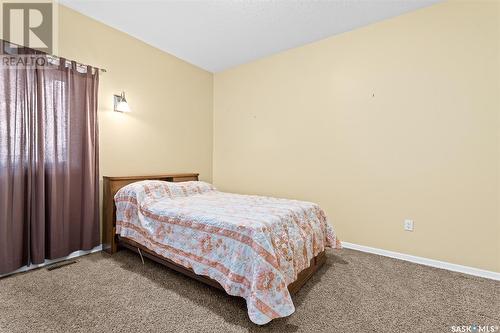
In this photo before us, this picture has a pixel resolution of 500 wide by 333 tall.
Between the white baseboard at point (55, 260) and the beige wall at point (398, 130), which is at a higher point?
the beige wall at point (398, 130)

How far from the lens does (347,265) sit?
2396 millimetres

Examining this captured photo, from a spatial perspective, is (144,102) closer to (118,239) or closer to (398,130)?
(118,239)

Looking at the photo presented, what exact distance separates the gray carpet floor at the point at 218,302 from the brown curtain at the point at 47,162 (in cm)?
32

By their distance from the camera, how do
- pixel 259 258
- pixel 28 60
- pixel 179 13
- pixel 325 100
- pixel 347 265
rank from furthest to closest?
pixel 325 100
pixel 179 13
pixel 347 265
pixel 28 60
pixel 259 258

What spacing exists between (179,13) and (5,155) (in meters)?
2.16

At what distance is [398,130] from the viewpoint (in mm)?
2590

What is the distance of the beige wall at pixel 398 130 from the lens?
7.25 feet

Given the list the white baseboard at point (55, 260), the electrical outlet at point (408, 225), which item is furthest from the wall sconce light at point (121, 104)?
the electrical outlet at point (408, 225)

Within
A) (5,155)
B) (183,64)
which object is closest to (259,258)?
(5,155)

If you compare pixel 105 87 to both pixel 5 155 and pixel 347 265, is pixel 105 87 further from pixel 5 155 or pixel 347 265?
pixel 347 265
